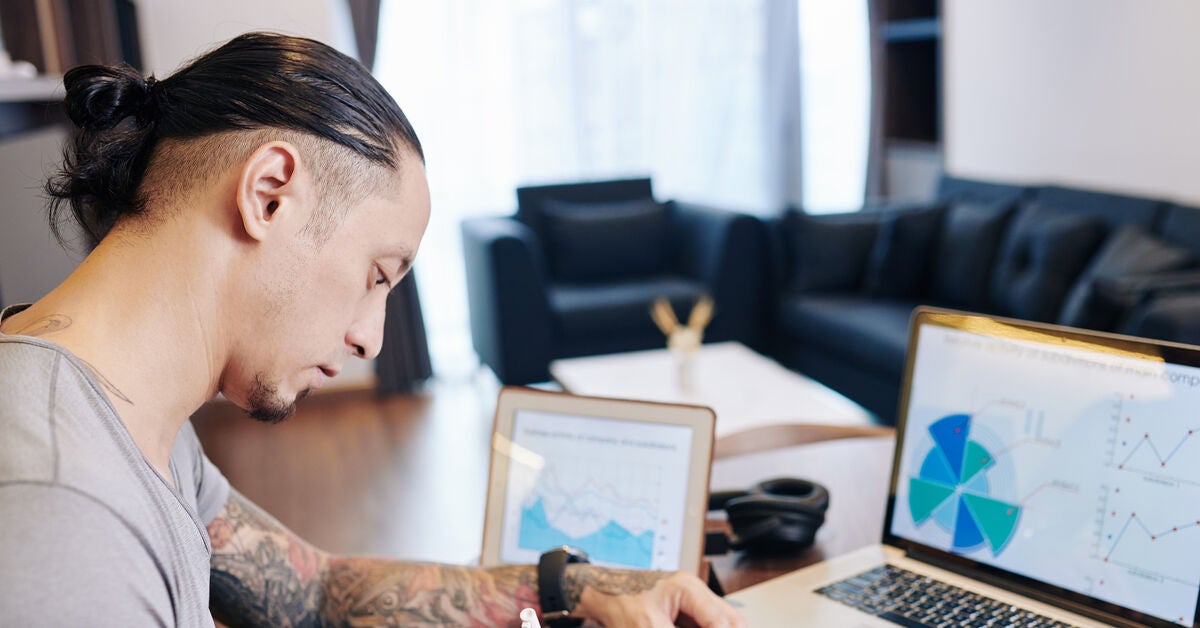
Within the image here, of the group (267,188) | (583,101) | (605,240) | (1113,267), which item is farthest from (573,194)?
(267,188)

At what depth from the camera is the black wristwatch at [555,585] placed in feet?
3.53

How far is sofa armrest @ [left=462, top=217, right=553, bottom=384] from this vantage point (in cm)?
398

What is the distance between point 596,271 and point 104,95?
3.61 meters

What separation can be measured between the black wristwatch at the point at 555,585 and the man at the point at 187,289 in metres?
0.10

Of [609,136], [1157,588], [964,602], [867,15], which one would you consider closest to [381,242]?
[964,602]

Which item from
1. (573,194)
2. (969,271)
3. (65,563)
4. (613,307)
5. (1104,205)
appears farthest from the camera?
(573,194)

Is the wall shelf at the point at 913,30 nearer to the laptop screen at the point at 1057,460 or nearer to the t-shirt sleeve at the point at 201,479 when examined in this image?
the laptop screen at the point at 1057,460

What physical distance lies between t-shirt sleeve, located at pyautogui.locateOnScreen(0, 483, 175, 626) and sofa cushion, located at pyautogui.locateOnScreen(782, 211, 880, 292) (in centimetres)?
368

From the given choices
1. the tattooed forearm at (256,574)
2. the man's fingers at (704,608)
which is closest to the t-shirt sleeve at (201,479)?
the tattooed forearm at (256,574)

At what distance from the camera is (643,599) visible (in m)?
1.01

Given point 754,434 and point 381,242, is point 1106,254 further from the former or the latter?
point 381,242

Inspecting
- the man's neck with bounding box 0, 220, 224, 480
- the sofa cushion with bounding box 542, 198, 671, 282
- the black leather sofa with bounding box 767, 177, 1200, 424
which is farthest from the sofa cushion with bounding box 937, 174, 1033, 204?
the man's neck with bounding box 0, 220, 224, 480

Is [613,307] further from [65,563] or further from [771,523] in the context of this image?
[65,563]

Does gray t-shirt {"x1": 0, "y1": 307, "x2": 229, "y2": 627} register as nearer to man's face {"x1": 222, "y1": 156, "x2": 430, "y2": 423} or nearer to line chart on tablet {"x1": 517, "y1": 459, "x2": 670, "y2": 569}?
man's face {"x1": 222, "y1": 156, "x2": 430, "y2": 423}
